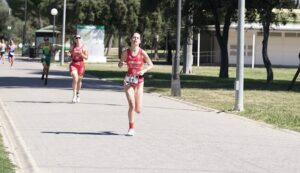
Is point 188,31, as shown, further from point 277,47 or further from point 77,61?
point 277,47

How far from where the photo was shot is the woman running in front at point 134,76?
1279 cm

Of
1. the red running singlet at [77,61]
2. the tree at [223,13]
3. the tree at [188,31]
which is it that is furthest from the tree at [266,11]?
the red running singlet at [77,61]

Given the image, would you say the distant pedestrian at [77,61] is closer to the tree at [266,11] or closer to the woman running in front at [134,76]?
the woman running in front at [134,76]

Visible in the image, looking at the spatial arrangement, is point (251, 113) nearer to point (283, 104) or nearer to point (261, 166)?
point (283, 104)

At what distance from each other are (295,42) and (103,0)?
18.0 meters

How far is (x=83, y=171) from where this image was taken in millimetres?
9125

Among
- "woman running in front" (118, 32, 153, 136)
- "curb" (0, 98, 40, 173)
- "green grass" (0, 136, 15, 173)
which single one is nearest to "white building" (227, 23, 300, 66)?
"curb" (0, 98, 40, 173)

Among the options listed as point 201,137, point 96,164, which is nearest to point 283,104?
point 201,137

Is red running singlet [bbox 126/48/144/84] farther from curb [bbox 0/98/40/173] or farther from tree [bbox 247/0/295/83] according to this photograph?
tree [bbox 247/0/295/83]

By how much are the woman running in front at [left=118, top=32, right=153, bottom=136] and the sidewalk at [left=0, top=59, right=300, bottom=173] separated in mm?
562

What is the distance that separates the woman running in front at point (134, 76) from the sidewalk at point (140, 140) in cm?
56

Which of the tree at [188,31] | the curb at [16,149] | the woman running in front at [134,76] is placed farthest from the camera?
the tree at [188,31]

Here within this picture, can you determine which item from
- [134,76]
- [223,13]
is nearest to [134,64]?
[134,76]

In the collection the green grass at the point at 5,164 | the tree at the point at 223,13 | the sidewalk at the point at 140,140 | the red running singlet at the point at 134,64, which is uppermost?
the tree at the point at 223,13
